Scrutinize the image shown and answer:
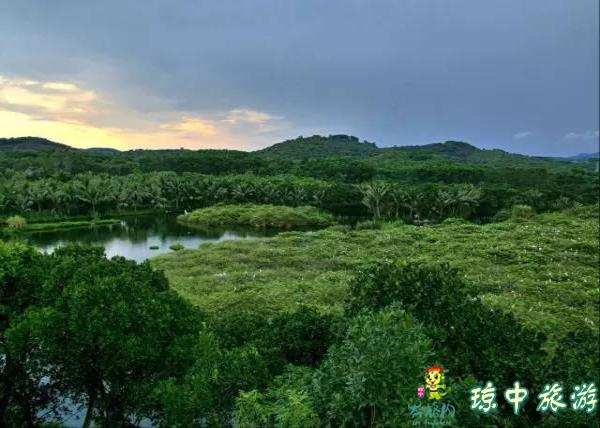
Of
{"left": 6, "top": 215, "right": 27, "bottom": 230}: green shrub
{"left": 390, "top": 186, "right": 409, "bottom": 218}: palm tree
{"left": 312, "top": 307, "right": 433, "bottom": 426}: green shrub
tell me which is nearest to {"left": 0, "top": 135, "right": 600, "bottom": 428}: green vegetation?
{"left": 312, "top": 307, "right": 433, "bottom": 426}: green shrub

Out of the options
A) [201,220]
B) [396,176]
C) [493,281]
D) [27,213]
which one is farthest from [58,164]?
[493,281]

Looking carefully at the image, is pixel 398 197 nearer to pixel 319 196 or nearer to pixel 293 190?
pixel 319 196

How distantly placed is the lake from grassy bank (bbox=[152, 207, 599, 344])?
8.96 m

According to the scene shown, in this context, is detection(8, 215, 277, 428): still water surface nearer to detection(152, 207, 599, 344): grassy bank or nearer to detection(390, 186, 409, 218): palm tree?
detection(152, 207, 599, 344): grassy bank

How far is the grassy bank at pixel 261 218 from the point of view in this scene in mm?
58406

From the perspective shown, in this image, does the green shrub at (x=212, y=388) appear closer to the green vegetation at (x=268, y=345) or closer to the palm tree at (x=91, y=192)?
the green vegetation at (x=268, y=345)

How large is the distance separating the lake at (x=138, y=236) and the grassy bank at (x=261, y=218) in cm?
324

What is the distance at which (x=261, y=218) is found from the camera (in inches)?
2322

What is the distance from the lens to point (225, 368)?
7.01 m

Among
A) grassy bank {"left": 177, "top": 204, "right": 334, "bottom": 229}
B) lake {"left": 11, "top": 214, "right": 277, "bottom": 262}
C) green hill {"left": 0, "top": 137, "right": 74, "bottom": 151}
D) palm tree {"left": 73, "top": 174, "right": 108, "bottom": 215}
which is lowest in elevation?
lake {"left": 11, "top": 214, "right": 277, "bottom": 262}

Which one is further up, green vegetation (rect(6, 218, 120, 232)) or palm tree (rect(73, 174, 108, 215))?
palm tree (rect(73, 174, 108, 215))

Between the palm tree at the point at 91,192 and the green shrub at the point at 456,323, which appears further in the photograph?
the palm tree at the point at 91,192

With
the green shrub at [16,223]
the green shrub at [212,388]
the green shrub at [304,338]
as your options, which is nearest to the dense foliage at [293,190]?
the green shrub at [16,223]

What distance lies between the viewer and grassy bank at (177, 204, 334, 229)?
58.4 m
